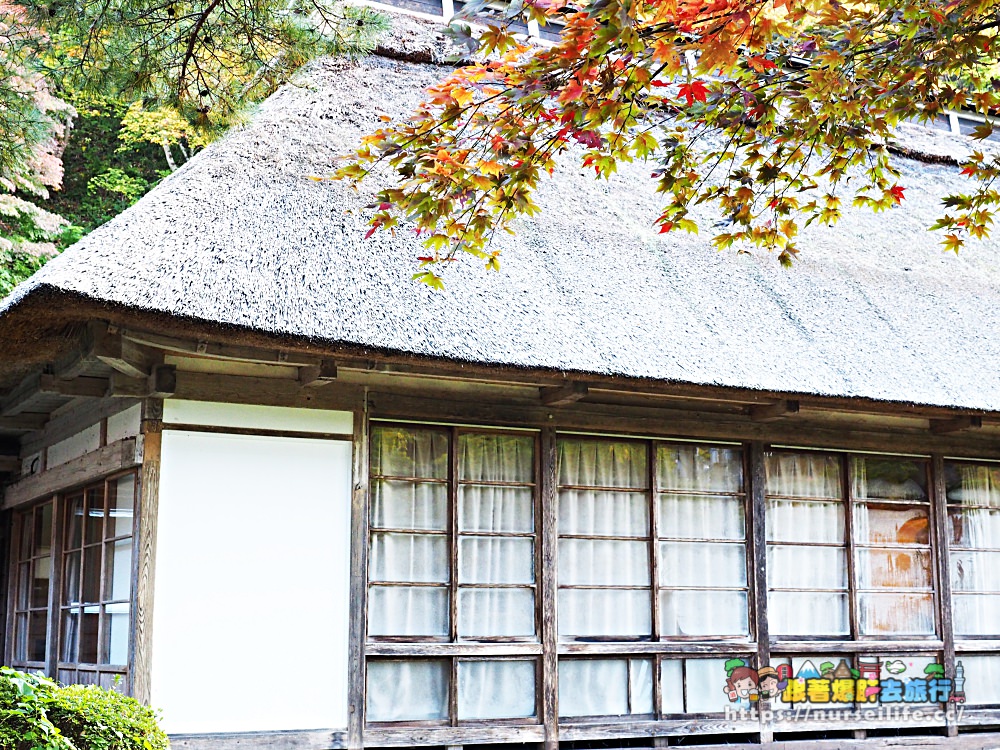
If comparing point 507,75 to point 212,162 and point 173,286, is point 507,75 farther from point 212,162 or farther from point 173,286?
point 212,162

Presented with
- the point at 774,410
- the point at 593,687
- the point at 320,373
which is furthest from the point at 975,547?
the point at 320,373

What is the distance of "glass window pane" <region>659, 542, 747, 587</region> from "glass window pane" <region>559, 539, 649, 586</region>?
15 cm

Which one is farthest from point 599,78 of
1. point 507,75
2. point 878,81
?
point 878,81

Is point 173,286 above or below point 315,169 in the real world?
below

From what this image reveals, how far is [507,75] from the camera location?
4.21 metres

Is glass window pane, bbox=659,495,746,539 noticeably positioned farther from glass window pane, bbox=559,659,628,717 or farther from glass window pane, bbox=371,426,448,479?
glass window pane, bbox=371,426,448,479

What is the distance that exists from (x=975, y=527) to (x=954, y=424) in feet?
3.04

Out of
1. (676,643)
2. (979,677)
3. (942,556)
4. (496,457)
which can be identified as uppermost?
(496,457)

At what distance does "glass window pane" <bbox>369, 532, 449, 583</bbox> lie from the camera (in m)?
6.48

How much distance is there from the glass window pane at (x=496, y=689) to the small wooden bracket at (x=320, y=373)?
71.0 inches

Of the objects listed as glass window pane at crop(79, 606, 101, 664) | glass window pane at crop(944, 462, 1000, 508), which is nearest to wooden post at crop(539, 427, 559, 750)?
glass window pane at crop(79, 606, 101, 664)

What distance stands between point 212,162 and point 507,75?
9.51ft

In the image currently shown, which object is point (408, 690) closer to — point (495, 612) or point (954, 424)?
point (495, 612)

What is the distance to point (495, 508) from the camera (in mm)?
6805
